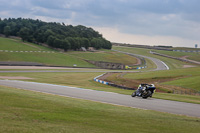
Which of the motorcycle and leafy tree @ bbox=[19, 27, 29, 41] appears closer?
the motorcycle

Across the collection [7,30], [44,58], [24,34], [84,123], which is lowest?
[44,58]

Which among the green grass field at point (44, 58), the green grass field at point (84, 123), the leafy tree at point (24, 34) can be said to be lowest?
the green grass field at point (44, 58)

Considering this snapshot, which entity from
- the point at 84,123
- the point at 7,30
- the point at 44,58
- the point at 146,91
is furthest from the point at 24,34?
the point at 84,123

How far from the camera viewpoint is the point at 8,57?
3319 inches

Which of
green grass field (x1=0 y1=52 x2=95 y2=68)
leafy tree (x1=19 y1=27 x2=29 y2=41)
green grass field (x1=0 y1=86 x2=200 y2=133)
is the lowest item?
green grass field (x1=0 y1=52 x2=95 y2=68)

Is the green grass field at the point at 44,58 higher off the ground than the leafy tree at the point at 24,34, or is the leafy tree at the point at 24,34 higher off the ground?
the leafy tree at the point at 24,34

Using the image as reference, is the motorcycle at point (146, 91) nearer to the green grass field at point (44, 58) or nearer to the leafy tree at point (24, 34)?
the green grass field at point (44, 58)

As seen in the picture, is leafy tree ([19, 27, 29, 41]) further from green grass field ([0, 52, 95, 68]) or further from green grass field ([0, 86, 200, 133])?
green grass field ([0, 86, 200, 133])

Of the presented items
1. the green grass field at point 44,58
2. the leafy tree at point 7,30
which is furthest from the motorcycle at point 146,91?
the leafy tree at point 7,30

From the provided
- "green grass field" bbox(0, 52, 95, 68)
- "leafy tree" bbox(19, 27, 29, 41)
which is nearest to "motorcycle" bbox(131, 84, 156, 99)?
"green grass field" bbox(0, 52, 95, 68)

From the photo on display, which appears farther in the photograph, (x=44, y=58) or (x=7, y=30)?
(x=7, y=30)

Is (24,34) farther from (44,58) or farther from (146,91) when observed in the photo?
(146,91)

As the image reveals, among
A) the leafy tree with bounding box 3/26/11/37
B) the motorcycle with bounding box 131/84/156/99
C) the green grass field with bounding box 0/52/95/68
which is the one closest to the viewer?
the motorcycle with bounding box 131/84/156/99

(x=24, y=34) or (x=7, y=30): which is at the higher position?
(x=7, y=30)
